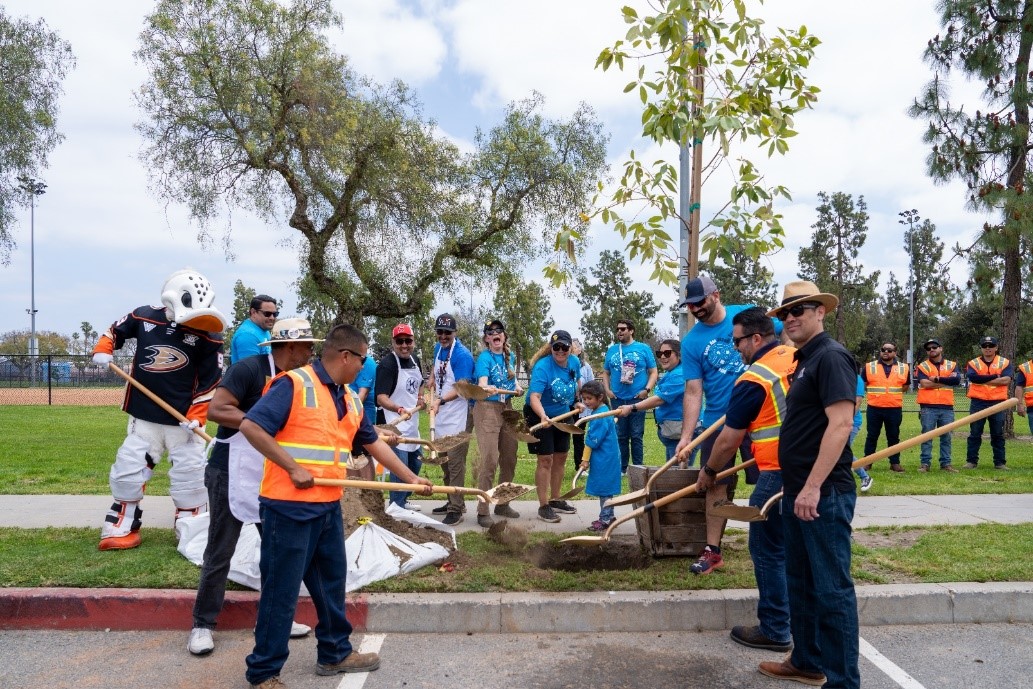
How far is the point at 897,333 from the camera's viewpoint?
67312 mm

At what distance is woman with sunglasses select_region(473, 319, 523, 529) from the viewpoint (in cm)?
739

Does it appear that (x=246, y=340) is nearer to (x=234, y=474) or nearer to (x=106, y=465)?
(x=234, y=474)

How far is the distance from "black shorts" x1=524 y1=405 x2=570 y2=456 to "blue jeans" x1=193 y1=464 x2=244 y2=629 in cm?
344

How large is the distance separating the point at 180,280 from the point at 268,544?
10.0ft

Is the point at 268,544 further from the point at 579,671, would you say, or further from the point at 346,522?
the point at 346,522

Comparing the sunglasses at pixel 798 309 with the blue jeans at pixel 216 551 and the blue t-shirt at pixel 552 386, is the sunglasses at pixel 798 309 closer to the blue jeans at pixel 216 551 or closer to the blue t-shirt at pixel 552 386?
the blue jeans at pixel 216 551

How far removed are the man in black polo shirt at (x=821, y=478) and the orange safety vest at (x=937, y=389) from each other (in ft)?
30.0

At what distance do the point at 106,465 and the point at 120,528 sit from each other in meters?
5.95

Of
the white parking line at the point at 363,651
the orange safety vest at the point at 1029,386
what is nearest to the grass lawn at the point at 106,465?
the orange safety vest at the point at 1029,386

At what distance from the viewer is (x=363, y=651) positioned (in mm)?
4582

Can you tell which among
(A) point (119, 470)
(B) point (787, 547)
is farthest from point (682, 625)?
(A) point (119, 470)

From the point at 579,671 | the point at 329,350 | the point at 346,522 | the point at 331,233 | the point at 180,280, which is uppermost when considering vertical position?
the point at 331,233

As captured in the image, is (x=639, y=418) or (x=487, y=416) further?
(x=639, y=418)

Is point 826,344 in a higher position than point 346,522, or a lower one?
higher
